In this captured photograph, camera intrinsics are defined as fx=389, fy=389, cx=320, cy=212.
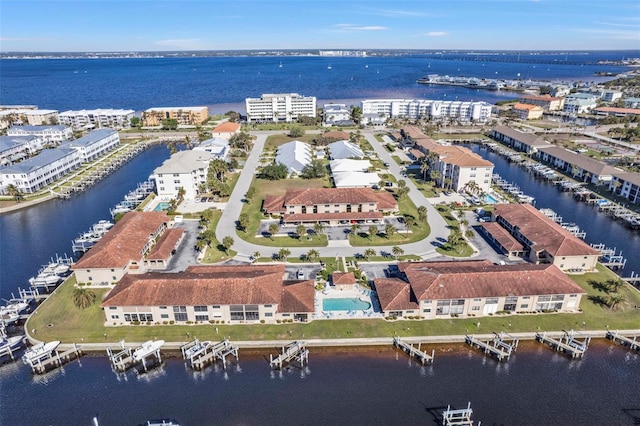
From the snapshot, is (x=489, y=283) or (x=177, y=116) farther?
(x=177, y=116)

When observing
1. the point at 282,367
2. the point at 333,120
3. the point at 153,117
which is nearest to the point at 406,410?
the point at 282,367

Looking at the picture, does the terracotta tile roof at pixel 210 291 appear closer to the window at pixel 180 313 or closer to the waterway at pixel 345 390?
the window at pixel 180 313

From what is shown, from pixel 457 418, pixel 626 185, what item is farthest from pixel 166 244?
pixel 626 185

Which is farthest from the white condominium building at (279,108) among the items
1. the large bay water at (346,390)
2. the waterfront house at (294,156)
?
the large bay water at (346,390)

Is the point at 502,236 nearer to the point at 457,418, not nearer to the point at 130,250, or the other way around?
the point at 457,418

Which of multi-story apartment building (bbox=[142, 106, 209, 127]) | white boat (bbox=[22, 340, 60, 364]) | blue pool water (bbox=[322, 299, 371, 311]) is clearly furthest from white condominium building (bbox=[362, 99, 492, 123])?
white boat (bbox=[22, 340, 60, 364])

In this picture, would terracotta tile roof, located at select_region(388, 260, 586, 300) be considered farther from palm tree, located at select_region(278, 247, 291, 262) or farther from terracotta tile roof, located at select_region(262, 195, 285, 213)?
terracotta tile roof, located at select_region(262, 195, 285, 213)

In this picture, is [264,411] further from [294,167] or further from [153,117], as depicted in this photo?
[153,117]
